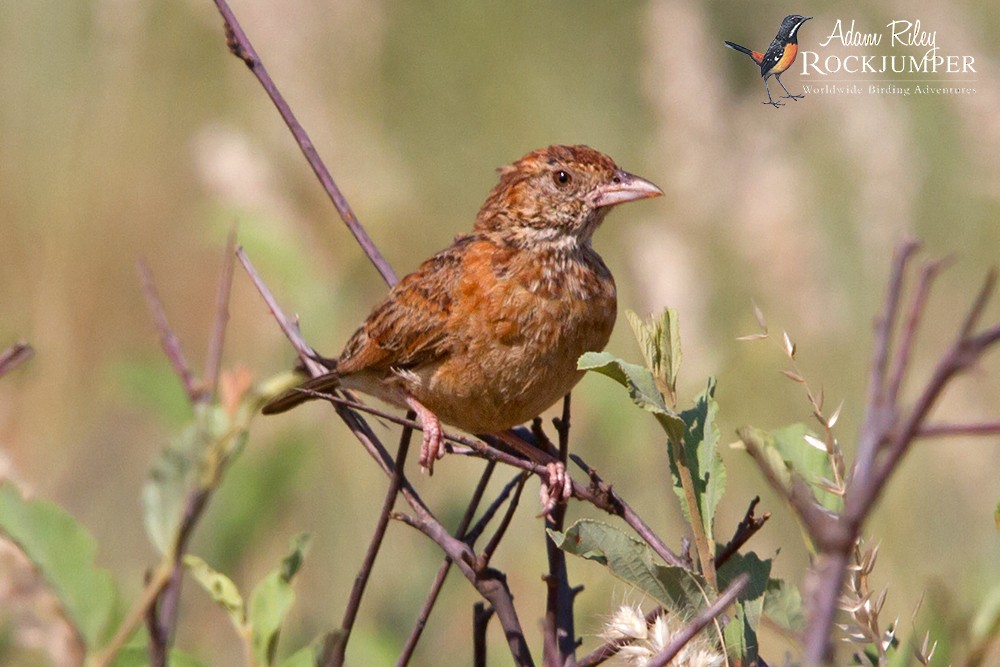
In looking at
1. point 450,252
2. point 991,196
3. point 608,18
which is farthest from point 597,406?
point 608,18

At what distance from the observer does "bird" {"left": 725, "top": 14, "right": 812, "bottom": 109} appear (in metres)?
5.15

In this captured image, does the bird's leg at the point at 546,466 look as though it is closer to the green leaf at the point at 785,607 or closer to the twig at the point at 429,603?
the twig at the point at 429,603

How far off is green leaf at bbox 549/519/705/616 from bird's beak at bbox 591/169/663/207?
2124 mm

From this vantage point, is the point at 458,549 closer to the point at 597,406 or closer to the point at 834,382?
the point at 597,406

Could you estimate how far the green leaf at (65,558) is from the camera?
5.02 ft

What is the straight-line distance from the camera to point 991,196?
13.1 ft

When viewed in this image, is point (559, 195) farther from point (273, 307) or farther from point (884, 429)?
point (884, 429)

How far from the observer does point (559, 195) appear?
376 centimetres

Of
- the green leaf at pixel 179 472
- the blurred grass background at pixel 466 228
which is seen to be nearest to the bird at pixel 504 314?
the blurred grass background at pixel 466 228

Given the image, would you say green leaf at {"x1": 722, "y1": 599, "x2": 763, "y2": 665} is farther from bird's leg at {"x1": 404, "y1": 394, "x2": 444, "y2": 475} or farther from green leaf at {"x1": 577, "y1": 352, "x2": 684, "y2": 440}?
bird's leg at {"x1": 404, "y1": 394, "x2": 444, "y2": 475}

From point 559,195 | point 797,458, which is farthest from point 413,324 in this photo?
point 797,458

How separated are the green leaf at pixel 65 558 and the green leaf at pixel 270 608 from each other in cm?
21

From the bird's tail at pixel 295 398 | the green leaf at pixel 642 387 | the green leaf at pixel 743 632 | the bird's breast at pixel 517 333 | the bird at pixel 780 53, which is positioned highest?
the bird at pixel 780 53

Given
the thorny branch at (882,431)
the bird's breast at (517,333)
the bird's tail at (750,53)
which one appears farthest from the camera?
the bird's tail at (750,53)
